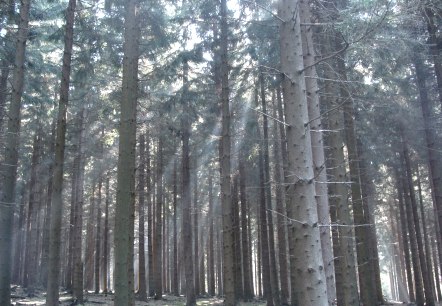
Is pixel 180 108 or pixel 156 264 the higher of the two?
pixel 180 108

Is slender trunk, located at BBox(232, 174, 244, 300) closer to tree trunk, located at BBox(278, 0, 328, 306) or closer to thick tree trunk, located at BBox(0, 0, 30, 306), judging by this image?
thick tree trunk, located at BBox(0, 0, 30, 306)

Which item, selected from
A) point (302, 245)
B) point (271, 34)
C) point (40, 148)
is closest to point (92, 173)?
point (40, 148)

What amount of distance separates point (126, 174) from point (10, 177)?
5200 millimetres

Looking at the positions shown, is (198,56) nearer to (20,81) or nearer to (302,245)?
(20,81)

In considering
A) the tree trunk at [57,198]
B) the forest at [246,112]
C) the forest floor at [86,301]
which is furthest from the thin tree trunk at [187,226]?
the tree trunk at [57,198]

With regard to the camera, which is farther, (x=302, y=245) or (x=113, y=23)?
(x=113, y=23)

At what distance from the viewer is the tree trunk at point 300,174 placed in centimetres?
509

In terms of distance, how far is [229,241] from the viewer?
488 inches

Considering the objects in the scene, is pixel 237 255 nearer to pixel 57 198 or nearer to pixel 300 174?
pixel 57 198

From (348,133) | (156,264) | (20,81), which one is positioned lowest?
(156,264)

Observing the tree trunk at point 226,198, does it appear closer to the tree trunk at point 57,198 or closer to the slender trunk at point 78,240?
the tree trunk at point 57,198

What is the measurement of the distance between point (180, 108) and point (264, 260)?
859 centimetres

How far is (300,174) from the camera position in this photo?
210 inches

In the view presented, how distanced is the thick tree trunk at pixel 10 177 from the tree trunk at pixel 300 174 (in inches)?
333
